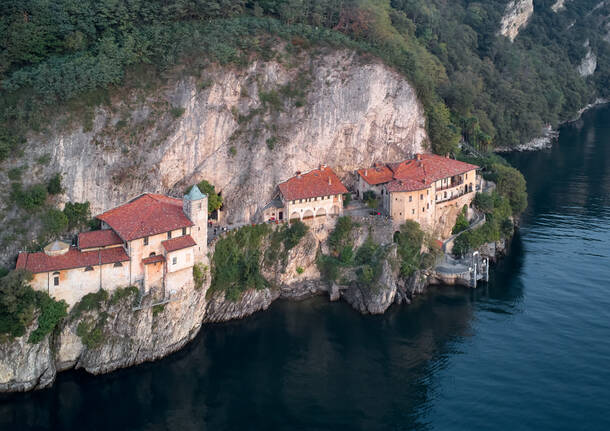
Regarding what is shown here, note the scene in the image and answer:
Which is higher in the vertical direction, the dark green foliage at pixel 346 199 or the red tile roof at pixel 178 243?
the dark green foliage at pixel 346 199

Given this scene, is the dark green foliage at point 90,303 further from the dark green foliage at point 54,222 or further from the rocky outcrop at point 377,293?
the rocky outcrop at point 377,293

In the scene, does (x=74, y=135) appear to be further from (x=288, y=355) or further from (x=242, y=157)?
(x=288, y=355)

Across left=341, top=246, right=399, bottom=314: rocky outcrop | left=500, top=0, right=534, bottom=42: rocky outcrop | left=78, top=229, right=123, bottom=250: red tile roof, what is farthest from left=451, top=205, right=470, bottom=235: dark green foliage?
left=500, top=0, right=534, bottom=42: rocky outcrop

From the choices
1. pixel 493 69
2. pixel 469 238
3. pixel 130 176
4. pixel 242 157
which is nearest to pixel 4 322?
pixel 130 176

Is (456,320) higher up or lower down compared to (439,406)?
Result: higher up

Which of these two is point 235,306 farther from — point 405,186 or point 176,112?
point 405,186

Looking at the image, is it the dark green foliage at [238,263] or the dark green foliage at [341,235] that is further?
the dark green foliage at [341,235]

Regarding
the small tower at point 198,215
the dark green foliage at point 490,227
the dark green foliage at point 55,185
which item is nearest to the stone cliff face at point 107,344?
the small tower at point 198,215
